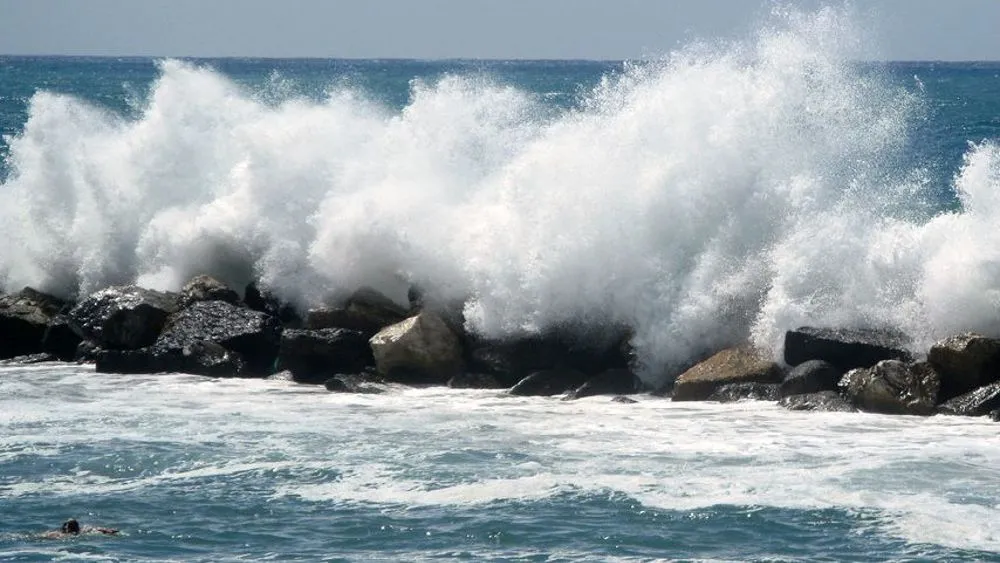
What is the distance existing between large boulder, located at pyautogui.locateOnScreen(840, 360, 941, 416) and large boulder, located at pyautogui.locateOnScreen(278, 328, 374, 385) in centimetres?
506

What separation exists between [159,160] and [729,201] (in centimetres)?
946

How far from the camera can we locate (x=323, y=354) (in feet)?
56.1

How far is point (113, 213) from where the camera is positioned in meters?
23.1

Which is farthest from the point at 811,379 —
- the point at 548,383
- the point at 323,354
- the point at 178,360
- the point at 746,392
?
the point at 178,360

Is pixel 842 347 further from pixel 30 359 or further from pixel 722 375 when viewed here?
pixel 30 359

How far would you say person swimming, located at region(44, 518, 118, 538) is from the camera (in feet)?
→ 35.1

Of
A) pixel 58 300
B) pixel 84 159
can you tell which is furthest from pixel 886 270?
pixel 84 159

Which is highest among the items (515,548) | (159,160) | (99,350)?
(159,160)

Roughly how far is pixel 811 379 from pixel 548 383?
259 cm

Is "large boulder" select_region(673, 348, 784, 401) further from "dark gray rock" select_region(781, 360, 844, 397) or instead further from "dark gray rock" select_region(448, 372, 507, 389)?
"dark gray rock" select_region(448, 372, 507, 389)

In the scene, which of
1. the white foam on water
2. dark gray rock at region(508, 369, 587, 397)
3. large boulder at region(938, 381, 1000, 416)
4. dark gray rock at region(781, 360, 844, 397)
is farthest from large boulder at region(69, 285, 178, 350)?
large boulder at region(938, 381, 1000, 416)

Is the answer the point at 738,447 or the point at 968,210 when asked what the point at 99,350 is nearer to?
the point at 738,447

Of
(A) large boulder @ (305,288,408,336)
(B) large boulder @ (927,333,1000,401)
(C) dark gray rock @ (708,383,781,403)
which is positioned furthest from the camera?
(A) large boulder @ (305,288,408,336)

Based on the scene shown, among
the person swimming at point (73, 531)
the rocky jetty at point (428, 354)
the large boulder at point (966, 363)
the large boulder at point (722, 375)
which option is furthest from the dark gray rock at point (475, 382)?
the person swimming at point (73, 531)
